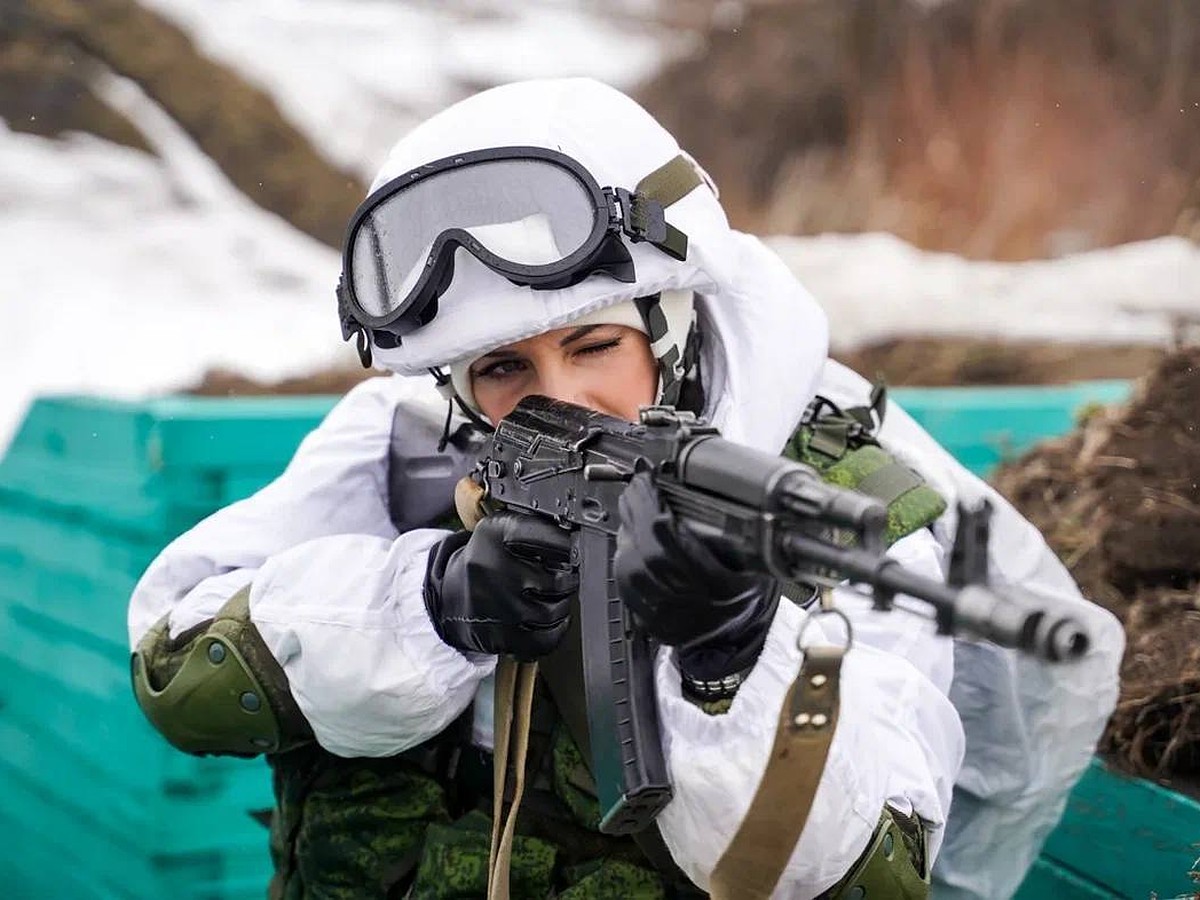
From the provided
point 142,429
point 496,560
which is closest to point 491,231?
point 496,560

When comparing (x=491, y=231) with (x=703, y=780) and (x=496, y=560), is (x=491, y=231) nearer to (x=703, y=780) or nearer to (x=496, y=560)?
(x=496, y=560)

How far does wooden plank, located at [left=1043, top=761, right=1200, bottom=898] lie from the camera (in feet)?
6.98

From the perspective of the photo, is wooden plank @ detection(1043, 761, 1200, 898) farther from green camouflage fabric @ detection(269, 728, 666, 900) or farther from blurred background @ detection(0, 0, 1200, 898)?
blurred background @ detection(0, 0, 1200, 898)

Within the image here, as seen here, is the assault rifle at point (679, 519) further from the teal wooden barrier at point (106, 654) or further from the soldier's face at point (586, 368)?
the teal wooden barrier at point (106, 654)

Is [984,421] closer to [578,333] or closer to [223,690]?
[578,333]

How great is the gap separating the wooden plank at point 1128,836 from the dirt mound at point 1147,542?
0.20ft

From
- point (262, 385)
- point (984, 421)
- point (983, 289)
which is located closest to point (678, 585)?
point (984, 421)

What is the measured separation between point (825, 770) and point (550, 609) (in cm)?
42

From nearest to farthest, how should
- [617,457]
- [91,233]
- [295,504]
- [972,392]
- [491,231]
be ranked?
[617,457] → [491,231] → [295,504] → [972,392] → [91,233]

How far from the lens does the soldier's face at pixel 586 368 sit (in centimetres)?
200

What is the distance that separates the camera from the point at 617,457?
5.37 ft

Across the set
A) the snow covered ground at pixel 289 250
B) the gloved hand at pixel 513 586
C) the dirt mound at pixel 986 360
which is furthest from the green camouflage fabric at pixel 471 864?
the dirt mound at pixel 986 360

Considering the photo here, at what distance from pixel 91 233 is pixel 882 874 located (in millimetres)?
6867

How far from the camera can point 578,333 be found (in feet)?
6.59
